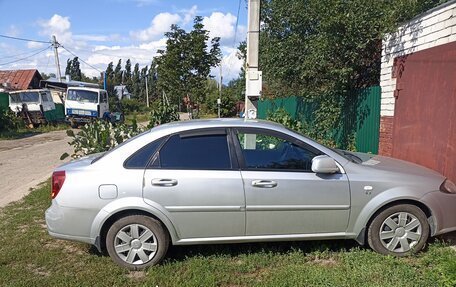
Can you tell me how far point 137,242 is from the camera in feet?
13.7

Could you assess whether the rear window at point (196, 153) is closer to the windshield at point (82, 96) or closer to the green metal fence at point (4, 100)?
the windshield at point (82, 96)

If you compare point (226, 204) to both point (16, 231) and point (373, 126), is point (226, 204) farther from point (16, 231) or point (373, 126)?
point (373, 126)

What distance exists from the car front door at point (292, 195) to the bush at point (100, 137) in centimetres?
407

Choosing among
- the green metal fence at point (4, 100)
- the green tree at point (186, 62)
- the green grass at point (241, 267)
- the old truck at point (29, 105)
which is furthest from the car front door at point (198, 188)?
the old truck at point (29, 105)

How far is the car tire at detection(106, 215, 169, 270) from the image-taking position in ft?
13.6

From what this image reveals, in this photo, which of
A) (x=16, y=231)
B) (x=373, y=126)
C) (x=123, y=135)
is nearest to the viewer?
(x=16, y=231)

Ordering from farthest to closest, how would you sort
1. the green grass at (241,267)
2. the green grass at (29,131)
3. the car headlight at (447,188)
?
1. the green grass at (29,131)
2. the car headlight at (447,188)
3. the green grass at (241,267)

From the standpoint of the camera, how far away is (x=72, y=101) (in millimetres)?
27062

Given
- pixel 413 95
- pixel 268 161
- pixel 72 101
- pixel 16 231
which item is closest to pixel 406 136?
pixel 413 95

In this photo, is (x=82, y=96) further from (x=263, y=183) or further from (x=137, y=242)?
(x=263, y=183)

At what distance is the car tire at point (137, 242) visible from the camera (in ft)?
13.6

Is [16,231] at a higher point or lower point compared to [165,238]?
lower

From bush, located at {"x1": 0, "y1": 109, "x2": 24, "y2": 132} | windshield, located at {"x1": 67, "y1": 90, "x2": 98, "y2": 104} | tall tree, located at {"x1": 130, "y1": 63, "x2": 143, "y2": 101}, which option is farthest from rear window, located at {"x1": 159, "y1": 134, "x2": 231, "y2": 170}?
tall tree, located at {"x1": 130, "y1": 63, "x2": 143, "y2": 101}

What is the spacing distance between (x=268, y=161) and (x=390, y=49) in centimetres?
540
